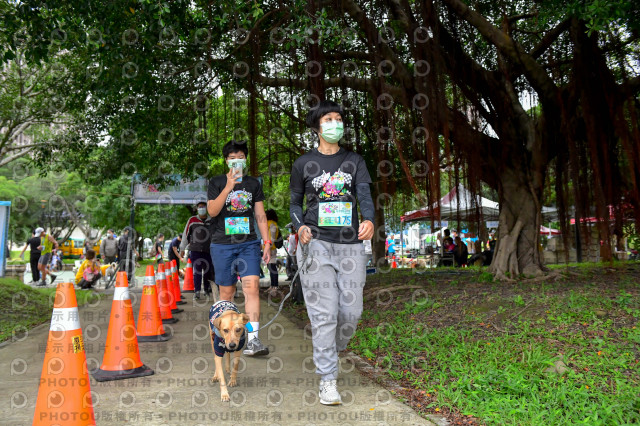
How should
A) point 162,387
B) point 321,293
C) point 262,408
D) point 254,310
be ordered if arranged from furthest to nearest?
1. point 254,310
2. point 162,387
3. point 321,293
4. point 262,408

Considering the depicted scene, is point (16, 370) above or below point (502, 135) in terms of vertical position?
below

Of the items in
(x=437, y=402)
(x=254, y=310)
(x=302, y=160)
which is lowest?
(x=437, y=402)

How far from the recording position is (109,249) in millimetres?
14695

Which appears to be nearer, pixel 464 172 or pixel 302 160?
pixel 302 160

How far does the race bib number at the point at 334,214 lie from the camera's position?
3.35 m

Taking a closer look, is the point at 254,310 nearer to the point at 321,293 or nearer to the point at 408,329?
the point at 321,293

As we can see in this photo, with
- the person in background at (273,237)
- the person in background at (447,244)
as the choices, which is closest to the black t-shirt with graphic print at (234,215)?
the person in background at (273,237)

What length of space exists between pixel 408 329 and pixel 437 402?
6.08 ft

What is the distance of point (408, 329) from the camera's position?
503 centimetres

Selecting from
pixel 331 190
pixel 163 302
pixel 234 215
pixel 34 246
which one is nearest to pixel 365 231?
pixel 331 190

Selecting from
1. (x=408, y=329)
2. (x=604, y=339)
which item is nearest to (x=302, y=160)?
(x=408, y=329)

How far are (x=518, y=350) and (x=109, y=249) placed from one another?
43.4 feet

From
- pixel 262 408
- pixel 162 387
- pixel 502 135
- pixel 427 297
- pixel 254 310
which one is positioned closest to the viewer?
pixel 262 408

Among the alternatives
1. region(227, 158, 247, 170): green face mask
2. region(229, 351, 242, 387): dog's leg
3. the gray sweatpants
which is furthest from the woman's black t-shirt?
the gray sweatpants
